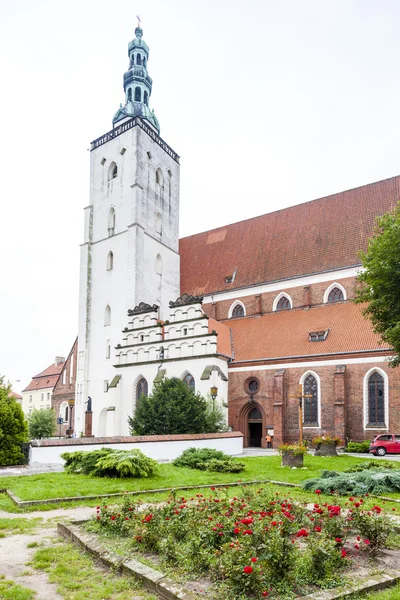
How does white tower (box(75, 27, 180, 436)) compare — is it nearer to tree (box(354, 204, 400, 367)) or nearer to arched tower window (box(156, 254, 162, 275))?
arched tower window (box(156, 254, 162, 275))

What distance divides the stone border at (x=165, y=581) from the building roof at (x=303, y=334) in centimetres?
2193

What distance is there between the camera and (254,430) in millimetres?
30141

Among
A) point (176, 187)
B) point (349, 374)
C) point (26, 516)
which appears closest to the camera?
point (26, 516)

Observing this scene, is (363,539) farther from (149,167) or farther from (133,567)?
(149,167)

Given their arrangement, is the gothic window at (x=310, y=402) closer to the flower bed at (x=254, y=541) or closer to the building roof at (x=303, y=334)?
the building roof at (x=303, y=334)

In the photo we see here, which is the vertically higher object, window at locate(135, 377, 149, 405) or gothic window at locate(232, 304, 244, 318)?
gothic window at locate(232, 304, 244, 318)

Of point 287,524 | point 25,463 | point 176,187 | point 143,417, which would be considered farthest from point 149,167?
point 287,524

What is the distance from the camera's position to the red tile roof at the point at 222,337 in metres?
31.3

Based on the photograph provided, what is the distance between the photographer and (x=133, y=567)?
5730mm

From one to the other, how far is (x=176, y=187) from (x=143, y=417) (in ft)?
82.0

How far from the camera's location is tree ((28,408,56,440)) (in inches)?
1607

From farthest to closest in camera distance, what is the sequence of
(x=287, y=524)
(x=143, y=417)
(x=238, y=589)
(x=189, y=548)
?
1. (x=143, y=417)
2. (x=287, y=524)
3. (x=189, y=548)
4. (x=238, y=589)

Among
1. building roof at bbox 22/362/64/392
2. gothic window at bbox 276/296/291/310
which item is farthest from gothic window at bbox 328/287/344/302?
building roof at bbox 22/362/64/392

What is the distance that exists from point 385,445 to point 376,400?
3.40 meters
